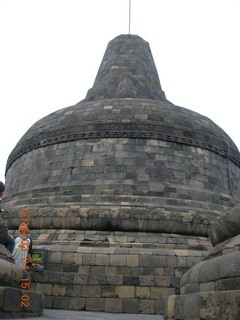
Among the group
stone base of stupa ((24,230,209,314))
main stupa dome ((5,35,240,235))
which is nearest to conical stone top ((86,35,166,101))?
main stupa dome ((5,35,240,235))

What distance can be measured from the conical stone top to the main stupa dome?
9.51 feet

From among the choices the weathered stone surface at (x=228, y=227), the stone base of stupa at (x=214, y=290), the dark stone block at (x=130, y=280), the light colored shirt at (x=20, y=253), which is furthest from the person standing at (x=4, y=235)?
the weathered stone surface at (x=228, y=227)

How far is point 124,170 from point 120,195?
3.01 feet

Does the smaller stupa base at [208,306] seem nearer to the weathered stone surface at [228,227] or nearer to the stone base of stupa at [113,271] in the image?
the weathered stone surface at [228,227]

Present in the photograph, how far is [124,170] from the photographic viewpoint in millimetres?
11711

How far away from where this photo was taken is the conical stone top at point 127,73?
16516mm

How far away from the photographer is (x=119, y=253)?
9.02 metres

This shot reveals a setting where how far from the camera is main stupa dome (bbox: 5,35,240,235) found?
10.5m

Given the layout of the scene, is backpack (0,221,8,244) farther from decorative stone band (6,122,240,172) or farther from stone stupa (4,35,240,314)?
decorative stone band (6,122,240,172)

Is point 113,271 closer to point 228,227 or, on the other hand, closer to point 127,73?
point 228,227

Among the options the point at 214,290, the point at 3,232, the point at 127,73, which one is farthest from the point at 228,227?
the point at 127,73

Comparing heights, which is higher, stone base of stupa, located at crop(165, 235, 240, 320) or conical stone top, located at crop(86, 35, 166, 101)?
conical stone top, located at crop(86, 35, 166, 101)

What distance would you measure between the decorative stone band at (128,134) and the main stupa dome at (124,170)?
0.03 meters

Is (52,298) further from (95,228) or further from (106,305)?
(95,228)
